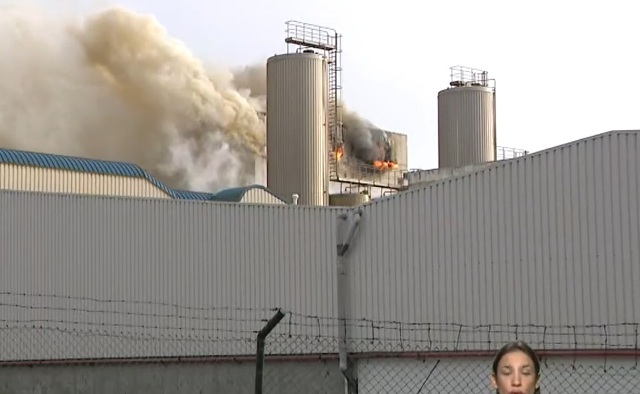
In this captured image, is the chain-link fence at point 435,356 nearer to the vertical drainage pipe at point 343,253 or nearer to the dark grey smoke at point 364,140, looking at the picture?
the vertical drainage pipe at point 343,253

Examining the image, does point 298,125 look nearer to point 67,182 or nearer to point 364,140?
point 67,182

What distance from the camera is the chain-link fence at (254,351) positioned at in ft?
57.2

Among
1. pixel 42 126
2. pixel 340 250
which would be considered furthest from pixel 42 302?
pixel 42 126

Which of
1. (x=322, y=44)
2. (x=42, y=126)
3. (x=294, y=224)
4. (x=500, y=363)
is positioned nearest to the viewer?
(x=500, y=363)

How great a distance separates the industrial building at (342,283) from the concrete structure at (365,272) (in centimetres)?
3

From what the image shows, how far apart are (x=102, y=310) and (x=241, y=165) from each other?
40.3 meters

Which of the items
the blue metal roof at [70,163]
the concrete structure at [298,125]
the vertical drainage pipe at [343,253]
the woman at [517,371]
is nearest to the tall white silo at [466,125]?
the concrete structure at [298,125]

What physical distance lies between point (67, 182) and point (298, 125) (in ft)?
47.4

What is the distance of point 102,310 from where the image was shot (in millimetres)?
23562

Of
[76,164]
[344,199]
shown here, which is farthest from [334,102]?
[76,164]

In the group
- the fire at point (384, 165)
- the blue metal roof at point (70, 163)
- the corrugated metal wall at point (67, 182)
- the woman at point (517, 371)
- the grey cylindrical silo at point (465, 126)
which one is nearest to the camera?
the woman at point (517, 371)

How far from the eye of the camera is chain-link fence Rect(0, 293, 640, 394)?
17422 millimetres

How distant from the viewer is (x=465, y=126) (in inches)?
2115

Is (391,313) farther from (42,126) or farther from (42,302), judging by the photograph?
(42,126)
